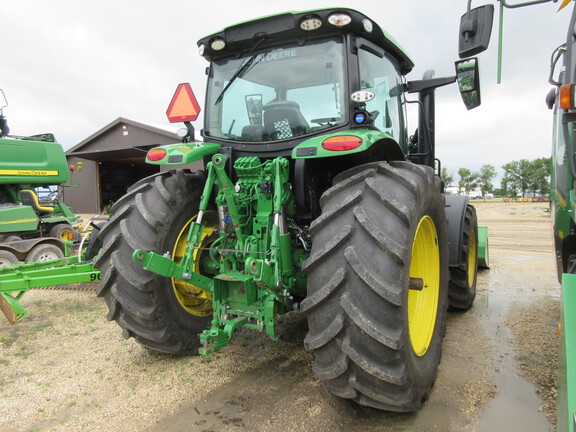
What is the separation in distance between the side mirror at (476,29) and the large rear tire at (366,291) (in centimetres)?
75

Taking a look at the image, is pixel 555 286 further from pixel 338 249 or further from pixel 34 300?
pixel 34 300

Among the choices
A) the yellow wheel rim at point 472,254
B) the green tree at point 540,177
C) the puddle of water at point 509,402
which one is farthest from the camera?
the green tree at point 540,177

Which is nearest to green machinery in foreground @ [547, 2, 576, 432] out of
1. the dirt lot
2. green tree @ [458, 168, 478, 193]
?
the dirt lot

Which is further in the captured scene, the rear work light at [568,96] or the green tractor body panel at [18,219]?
the green tractor body panel at [18,219]

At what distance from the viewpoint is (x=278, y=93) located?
130 inches

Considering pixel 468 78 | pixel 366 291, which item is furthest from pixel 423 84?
pixel 366 291

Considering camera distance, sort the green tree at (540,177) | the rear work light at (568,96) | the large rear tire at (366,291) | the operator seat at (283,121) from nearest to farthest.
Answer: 1. the rear work light at (568,96)
2. the large rear tire at (366,291)
3. the operator seat at (283,121)
4. the green tree at (540,177)

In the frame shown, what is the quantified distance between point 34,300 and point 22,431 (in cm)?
332

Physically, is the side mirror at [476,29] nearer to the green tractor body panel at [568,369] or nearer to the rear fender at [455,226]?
the green tractor body panel at [568,369]

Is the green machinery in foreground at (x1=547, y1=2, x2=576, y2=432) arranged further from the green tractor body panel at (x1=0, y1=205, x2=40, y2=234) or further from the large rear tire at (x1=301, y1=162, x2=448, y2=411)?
the green tractor body panel at (x1=0, y1=205, x2=40, y2=234)

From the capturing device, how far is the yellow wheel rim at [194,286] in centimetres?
317

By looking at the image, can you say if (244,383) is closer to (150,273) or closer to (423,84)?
(150,273)

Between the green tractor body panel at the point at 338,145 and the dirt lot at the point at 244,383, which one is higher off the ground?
the green tractor body panel at the point at 338,145

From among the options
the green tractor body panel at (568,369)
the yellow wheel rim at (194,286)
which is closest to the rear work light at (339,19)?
the yellow wheel rim at (194,286)
